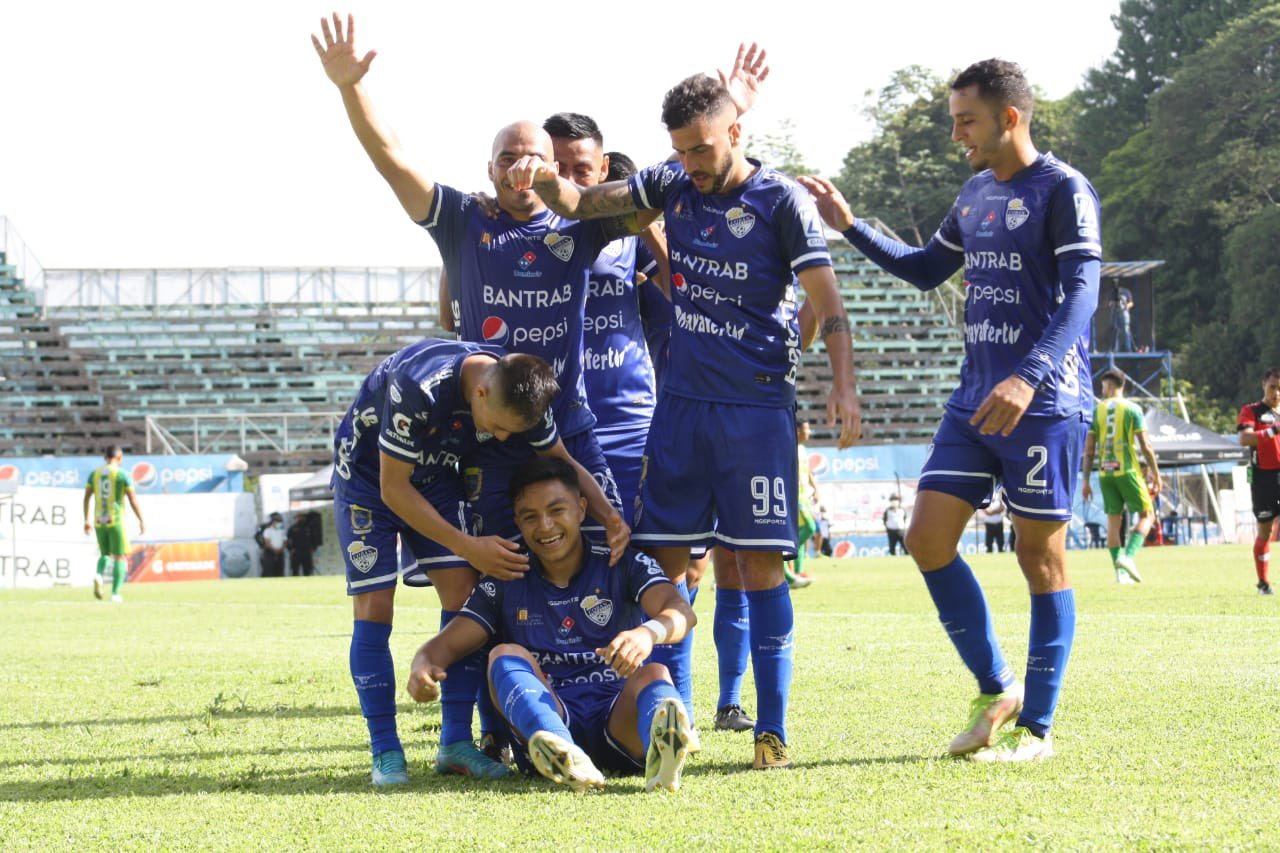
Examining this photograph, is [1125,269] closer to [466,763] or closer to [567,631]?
[567,631]

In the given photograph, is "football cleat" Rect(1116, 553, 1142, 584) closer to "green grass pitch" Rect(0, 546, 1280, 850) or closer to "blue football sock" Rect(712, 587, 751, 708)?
"green grass pitch" Rect(0, 546, 1280, 850)

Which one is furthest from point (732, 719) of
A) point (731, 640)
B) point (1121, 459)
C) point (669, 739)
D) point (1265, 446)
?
point (1121, 459)

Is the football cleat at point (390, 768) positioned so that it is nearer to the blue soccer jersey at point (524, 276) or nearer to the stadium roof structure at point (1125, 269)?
the blue soccer jersey at point (524, 276)

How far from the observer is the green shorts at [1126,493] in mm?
17375

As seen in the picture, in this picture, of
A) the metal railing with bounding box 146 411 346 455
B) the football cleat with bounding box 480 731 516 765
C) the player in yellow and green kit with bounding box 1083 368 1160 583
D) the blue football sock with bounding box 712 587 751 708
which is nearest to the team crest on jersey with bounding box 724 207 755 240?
the blue football sock with bounding box 712 587 751 708

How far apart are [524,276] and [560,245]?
0.19 meters

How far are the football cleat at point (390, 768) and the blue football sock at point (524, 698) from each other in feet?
1.32

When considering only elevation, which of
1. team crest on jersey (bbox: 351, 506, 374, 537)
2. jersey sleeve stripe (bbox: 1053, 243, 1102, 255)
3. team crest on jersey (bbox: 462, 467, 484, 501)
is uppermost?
jersey sleeve stripe (bbox: 1053, 243, 1102, 255)

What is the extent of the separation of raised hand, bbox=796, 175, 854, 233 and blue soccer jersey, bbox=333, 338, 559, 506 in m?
1.30

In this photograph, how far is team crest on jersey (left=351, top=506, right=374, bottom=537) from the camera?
209 inches

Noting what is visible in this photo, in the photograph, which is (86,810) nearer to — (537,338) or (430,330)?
(537,338)

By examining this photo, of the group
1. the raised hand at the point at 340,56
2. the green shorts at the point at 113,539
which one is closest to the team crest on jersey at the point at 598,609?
the raised hand at the point at 340,56

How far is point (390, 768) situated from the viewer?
16.4 feet

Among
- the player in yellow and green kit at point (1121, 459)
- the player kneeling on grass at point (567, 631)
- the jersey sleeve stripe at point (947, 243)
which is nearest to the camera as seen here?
the player kneeling on grass at point (567, 631)
